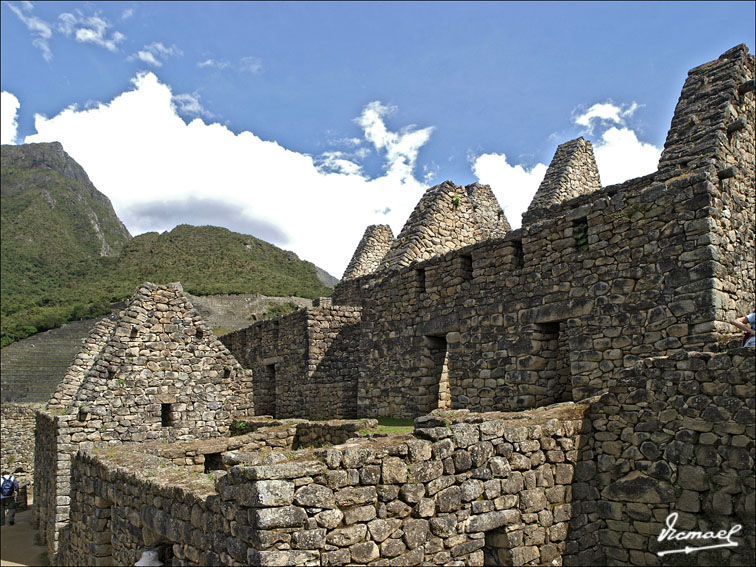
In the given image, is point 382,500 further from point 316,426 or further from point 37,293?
point 37,293

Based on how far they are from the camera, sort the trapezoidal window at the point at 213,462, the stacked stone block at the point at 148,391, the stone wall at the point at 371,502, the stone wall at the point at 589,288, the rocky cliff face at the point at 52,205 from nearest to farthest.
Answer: the stone wall at the point at 371,502 < the stone wall at the point at 589,288 < the trapezoidal window at the point at 213,462 < the stacked stone block at the point at 148,391 < the rocky cliff face at the point at 52,205

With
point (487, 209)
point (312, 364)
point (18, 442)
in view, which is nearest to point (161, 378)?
point (312, 364)

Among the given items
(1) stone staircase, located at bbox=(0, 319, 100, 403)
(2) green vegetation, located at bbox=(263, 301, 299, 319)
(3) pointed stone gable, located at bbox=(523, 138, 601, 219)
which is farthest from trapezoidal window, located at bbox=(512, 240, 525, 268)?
(2) green vegetation, located at bbox=(263, 301, 299, 319)

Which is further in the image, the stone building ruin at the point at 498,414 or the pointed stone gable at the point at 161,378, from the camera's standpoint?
the pointed stone gable at the point at 161,378

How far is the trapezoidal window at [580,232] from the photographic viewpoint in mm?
8398

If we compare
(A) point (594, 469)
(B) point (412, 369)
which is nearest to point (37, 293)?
(B) point (412, 369)

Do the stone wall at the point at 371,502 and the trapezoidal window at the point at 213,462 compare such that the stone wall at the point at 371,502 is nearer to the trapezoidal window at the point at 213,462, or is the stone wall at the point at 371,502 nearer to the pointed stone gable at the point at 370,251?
the trapezoidal window at the point at 213,462

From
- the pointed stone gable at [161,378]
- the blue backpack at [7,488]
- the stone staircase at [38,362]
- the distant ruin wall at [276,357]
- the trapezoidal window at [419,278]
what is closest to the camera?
the pointed stone gable at [161,378]

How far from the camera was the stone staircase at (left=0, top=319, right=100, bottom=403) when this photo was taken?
1303 inches

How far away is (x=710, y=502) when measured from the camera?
580 cm

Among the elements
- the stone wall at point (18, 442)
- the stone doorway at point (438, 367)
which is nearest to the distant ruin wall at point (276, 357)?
the stone doorway at point (438, 367)

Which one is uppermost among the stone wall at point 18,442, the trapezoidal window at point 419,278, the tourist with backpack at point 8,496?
the trapezoidal window at point 419,278

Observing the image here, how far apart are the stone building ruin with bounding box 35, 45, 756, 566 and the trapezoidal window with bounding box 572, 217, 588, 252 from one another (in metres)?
0.03

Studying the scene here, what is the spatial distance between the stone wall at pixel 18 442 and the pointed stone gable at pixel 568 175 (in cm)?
1978
